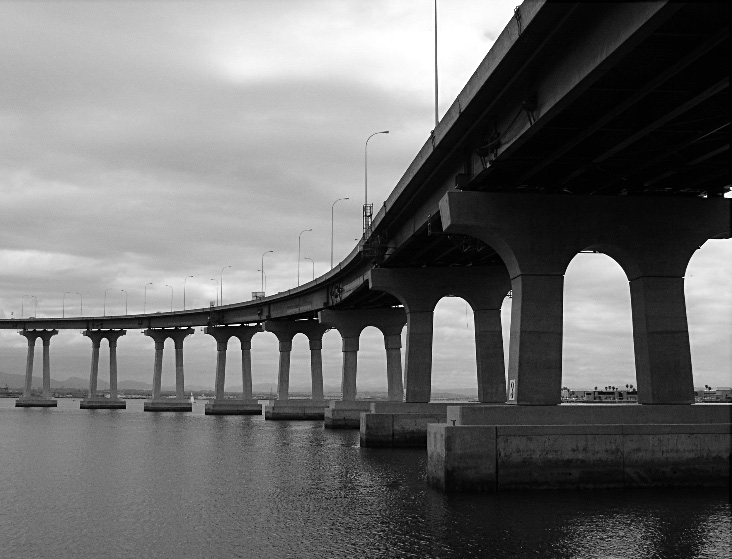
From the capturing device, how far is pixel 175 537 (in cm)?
2458

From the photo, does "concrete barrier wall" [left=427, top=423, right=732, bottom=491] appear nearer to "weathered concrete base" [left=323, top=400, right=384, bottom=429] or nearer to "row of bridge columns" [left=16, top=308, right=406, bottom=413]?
"weathered concrete base" [left=323, top=400, right=384, bottom=429]

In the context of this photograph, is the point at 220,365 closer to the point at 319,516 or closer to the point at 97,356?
the point at 97,356

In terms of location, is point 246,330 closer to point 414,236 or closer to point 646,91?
point 414,236

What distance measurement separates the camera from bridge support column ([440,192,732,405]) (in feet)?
113

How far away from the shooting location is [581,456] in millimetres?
31031

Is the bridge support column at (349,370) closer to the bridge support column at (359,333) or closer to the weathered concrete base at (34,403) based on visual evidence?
the bridge support column at (359,333)

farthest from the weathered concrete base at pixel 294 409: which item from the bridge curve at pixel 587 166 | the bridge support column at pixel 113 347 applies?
the bridge curve at pixel 587 166

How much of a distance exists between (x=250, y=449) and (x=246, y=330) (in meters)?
70.9

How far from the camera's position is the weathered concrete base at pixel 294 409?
346 ft

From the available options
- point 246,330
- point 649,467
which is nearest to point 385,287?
point 649,467

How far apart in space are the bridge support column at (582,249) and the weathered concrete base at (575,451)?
2.82 meters

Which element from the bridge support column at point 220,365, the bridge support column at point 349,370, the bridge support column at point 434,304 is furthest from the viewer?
the bridge support column at point 220,365

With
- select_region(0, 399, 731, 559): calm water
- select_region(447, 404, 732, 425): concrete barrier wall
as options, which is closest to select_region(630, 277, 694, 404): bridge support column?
select_region(447, 404, 732, 425): concrete barrier wall

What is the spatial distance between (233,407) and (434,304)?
234ft
